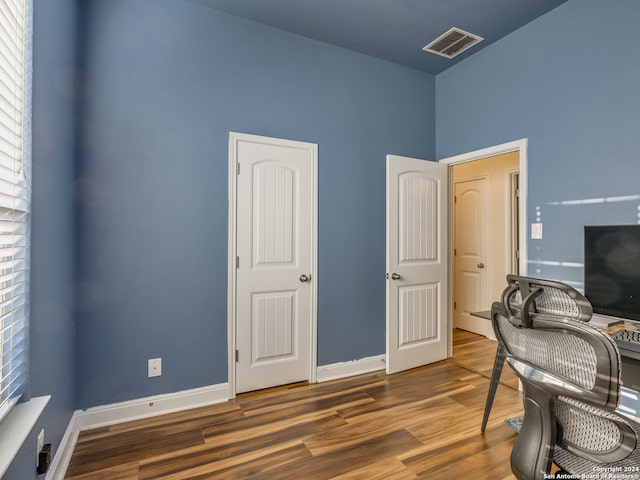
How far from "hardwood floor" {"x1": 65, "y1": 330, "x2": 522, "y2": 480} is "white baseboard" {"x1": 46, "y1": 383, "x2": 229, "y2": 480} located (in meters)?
0.06

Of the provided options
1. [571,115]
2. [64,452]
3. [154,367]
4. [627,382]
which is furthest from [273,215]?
[627,382]

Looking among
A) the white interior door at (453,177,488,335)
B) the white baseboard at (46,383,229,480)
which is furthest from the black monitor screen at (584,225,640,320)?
the white baseboard at (46,383,229,480)

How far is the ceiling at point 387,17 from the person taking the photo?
2676mm

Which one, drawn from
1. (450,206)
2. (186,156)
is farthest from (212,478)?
(450,206)

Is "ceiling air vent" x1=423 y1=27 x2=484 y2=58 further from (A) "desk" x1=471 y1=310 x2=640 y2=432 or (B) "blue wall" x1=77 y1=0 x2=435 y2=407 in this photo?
(A) "desk" x1=471 y1=310 x2=640 y2=432

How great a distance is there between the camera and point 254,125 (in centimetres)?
289

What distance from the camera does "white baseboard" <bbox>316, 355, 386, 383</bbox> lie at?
3.13m

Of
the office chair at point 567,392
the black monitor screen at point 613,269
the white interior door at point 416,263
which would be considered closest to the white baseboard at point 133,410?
the white interior door at point 416,263

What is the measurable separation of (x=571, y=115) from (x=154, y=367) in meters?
3.69

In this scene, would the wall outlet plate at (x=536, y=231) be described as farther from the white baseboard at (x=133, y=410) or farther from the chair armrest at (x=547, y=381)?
the white baseboard at (x=133, y=410)

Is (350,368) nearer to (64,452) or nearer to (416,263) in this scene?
(416,263)

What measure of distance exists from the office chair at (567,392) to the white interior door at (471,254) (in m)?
3.47

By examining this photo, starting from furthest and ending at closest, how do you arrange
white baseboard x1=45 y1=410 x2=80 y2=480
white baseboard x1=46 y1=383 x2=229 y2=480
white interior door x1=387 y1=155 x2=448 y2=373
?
white interior door x1=387 y1=155 x2=448 y2=373
white baseboard x1=46 y1=383 x2=229 y2=480
white baseboard x1=45 y1=410 x2=80 y2=480

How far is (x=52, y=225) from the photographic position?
179 cm
